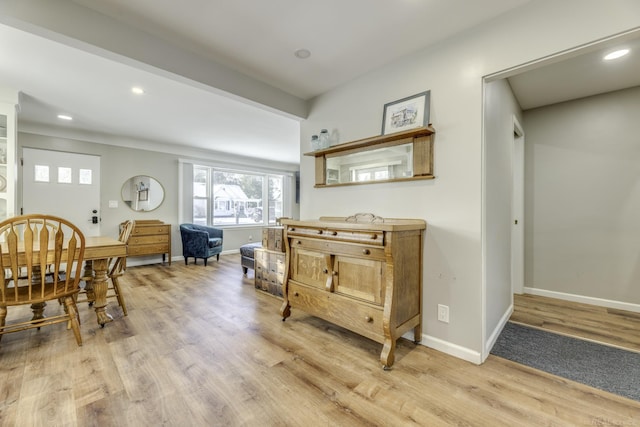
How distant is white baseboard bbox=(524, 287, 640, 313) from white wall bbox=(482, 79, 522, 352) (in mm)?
962

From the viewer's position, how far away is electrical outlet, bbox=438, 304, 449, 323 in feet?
6.67

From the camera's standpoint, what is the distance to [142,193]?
5199 millimetres

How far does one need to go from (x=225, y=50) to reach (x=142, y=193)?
4.08 m

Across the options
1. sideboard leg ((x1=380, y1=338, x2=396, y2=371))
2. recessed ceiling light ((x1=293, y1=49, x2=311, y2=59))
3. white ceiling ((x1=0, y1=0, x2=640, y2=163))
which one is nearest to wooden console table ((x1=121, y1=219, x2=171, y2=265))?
white ceiling ((x1=0, y1=0, x2=640, y2=163))

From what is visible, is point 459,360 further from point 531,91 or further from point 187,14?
point 187,14

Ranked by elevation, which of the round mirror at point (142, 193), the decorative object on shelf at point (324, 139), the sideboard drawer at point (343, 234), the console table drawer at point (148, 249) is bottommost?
the console table drawer at point (148, 249)

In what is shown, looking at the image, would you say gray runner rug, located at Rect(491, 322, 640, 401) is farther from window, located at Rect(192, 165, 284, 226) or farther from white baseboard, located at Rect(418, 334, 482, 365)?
window, located at Rect(192, 165, 284, 226)

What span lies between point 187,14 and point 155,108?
6.97ft

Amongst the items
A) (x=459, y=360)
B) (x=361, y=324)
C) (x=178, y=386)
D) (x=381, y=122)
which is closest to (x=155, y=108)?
(x=381, y=122)

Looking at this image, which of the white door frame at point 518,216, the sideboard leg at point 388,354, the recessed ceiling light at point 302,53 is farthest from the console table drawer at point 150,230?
the white door frame at point 518,216

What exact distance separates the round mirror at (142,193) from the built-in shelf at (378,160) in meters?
3.98

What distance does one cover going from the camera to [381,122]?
94.9 inches

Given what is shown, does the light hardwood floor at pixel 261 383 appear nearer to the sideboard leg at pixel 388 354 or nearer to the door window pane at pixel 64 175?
the sideboard leg at pixel 388 354

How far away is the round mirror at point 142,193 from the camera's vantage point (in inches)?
199
